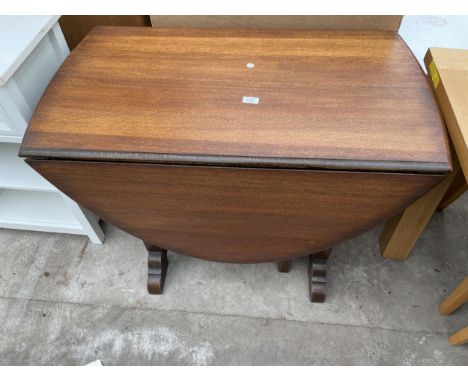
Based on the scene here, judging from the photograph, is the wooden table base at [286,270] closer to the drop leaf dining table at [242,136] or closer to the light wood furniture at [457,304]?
the drop leaf dining table at [242,136]

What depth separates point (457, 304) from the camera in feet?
3.90

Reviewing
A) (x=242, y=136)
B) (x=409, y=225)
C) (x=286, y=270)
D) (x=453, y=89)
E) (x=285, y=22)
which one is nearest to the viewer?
(x=242, y=136)

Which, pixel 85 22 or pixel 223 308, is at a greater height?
pixel 85 22

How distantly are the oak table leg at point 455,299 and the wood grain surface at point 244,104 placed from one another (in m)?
0.59

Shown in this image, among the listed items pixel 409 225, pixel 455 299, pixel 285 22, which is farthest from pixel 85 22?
pixel 455 299

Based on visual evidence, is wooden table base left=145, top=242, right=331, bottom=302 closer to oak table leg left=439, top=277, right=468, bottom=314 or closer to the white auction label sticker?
oak table leg left=439, top=277, right=468, bottom=314

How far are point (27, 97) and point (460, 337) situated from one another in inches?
56.0

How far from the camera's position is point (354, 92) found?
0.86 metres

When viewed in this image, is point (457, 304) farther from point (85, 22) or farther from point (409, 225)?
point (85, 22)

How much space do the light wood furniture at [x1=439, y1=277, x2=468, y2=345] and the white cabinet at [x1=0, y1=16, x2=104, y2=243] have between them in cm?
124

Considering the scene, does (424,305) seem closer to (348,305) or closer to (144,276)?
(348,305)

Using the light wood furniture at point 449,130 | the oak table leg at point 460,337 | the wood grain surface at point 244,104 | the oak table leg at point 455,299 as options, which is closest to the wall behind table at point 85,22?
the wood grain surface at point 244,104

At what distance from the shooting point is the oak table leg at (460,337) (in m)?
1.13
